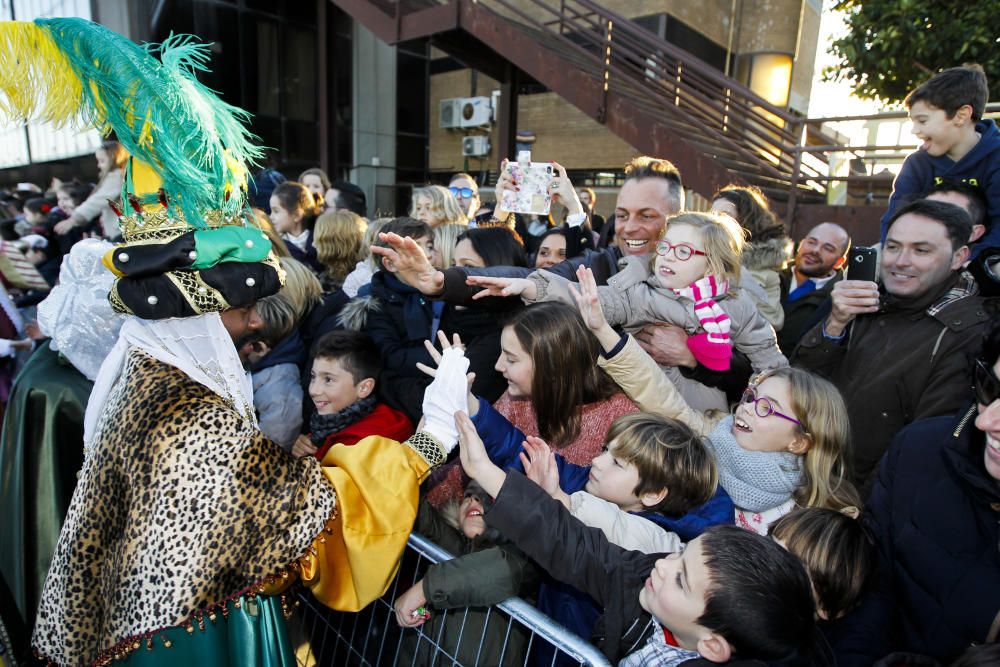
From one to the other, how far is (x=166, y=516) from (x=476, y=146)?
1517cm

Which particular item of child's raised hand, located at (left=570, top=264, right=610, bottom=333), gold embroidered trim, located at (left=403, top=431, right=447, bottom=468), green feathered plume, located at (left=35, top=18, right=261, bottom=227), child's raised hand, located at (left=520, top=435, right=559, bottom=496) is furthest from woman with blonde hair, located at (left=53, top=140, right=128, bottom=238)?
child's raised hand, located at (left=520, top=435, right=559, bottom=496)

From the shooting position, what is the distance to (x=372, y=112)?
16.0 meters

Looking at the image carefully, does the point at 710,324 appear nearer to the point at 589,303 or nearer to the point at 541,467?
the point at 589,303

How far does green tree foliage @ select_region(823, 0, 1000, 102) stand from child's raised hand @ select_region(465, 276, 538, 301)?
7.76 metres

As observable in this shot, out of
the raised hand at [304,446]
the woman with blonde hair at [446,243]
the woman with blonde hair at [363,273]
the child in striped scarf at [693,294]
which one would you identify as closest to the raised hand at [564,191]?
the woman with blonde hair at [446,243]

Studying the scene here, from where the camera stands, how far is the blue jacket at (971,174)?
3.30m

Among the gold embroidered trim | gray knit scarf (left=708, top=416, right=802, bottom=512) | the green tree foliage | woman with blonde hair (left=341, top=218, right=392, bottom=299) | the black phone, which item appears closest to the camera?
the gold embroidered trim

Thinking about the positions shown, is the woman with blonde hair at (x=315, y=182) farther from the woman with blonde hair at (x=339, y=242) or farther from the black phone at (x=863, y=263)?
the black phone at (x=863, y=263)

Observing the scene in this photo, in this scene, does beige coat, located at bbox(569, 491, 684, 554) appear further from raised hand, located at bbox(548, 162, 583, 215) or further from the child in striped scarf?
raised hand, located at bbox(548, 162, 583, 215)

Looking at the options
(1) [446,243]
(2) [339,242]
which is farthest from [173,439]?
(2) [339,242]

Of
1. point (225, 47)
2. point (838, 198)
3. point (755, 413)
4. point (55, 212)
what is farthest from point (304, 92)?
point (755, 413)

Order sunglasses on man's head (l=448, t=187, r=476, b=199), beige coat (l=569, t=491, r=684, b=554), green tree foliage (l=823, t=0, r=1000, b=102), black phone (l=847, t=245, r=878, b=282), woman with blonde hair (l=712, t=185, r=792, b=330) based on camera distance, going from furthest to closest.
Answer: green tree foliage (l=823, t=0, r=1000, b=102)
sunglasses on man's head (l=448, t=187, r=476, b=199)
woman with blonde hair (l=712, t=185, r=792, b=330)
black phone (l=847, t=245, r=878, b=282)
beige coat (l=569, t=491, r=684, b=554)

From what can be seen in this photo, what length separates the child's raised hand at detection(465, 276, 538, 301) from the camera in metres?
2.54

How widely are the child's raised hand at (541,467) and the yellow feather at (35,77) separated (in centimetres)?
160
